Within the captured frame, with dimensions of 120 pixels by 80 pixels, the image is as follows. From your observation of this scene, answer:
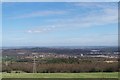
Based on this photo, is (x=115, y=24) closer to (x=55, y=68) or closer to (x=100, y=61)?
(x=100, y=61)

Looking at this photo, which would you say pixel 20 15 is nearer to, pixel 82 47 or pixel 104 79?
pixel 82 47

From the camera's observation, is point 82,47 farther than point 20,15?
No

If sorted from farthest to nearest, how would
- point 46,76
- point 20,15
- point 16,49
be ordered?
point 20,15 → point 46,76 → point 16,49

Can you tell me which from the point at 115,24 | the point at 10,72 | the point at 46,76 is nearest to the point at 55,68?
the point at 46,76

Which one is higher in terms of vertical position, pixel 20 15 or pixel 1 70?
pixel 20 15

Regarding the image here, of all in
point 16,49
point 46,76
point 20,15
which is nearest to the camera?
point 16,49

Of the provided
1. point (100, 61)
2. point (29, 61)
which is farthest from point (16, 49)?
point (100, 61)

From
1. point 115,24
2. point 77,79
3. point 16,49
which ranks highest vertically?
point 115,24

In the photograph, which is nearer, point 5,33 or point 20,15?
point 5,33

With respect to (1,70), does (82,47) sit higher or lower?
higher
